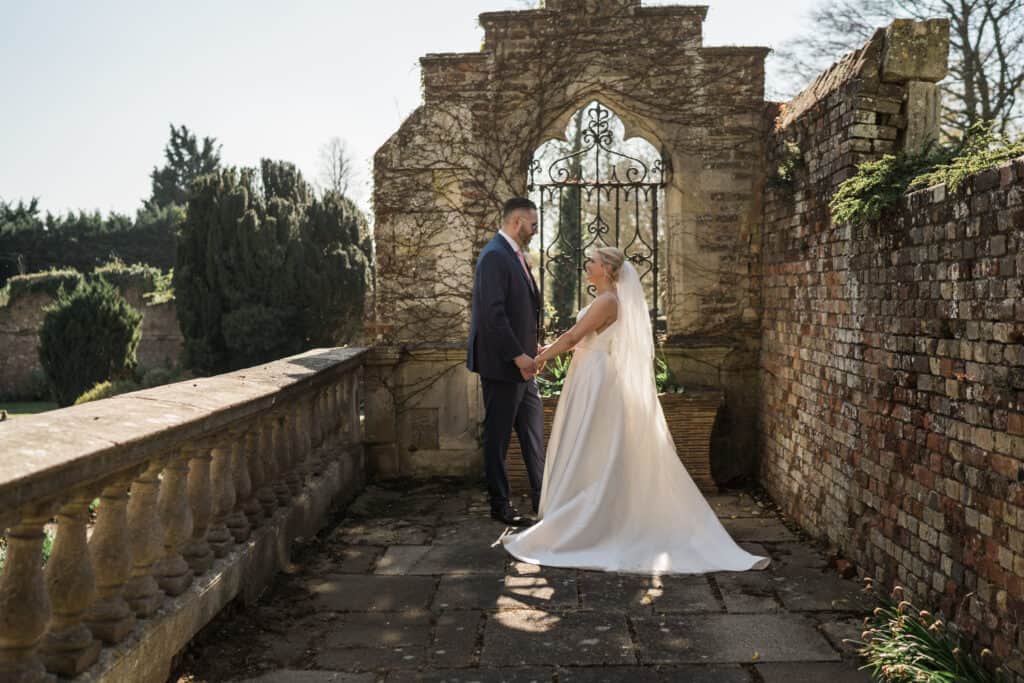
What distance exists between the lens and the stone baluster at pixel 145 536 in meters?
3.10

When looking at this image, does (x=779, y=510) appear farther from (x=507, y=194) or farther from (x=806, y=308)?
(x=507, y=194)

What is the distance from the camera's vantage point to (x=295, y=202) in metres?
25.0

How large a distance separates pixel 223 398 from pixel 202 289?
57.5 ft

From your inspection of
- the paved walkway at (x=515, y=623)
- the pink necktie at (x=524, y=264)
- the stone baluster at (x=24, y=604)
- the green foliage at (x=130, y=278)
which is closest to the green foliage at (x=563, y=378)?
the pink necktie at (x=524, y=264)

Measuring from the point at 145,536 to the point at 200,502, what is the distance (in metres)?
0.59

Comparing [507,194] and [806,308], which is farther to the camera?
[507,194]

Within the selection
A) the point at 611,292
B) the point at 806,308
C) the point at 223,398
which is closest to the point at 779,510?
the point at 806,308

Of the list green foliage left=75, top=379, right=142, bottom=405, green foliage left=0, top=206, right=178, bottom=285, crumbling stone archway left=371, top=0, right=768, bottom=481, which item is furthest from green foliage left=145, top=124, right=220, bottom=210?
crumbling stone archway left=371, top=0, right=768, bottom=481

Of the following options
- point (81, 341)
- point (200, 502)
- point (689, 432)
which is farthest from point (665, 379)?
point (81, 341)

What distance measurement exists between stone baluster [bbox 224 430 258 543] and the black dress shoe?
1803 millimetres

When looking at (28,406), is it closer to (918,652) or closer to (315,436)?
(315,436)

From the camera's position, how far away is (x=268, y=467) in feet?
15.7

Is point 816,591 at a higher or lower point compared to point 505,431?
lower

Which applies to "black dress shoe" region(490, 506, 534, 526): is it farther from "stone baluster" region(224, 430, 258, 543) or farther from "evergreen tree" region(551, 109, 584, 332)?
"evergreen tree" region(551, 109, 584, 332)
